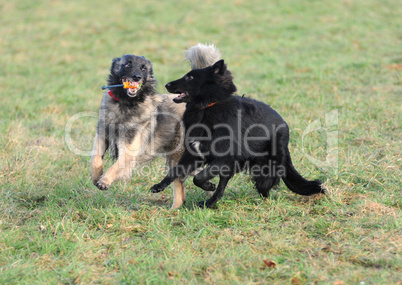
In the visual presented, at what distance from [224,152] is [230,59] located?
7.71 metres

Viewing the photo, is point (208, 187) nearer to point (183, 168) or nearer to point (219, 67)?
→ point (183, 168)

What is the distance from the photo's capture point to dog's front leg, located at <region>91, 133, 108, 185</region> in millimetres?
5070

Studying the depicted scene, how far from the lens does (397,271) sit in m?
3.41

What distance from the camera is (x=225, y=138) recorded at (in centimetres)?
471

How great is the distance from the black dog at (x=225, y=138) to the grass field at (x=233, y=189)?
0.95 ft

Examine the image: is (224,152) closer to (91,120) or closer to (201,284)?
(201,284)

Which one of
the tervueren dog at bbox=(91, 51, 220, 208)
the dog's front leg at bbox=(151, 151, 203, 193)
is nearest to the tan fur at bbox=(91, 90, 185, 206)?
the tervueren dog at bbox=(91, 51, 220, 208)

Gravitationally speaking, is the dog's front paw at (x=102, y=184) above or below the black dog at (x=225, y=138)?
below

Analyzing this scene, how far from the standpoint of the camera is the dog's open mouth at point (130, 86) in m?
5.04

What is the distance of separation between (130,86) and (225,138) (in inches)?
48.9

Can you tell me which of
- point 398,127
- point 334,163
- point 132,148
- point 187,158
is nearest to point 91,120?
point 132,148

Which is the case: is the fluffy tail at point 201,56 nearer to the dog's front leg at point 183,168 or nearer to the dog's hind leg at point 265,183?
the dog's front leg at point 183,168

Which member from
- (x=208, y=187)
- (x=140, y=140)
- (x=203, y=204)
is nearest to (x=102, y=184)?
(x=140, y=140)

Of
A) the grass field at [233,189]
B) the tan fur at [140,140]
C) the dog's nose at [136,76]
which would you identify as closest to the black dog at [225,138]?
the grass field at [233,189]
